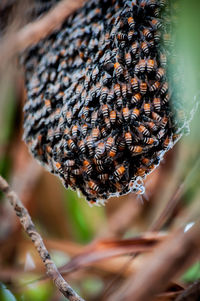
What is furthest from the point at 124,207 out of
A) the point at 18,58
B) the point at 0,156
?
the point at 18,58

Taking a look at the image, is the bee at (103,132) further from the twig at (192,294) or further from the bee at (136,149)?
the twig at (192,294)

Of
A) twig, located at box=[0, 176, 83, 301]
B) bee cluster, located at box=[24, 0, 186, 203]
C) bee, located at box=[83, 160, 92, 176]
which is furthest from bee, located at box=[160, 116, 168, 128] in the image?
twig, located at box=[0, 176, 83, 301]

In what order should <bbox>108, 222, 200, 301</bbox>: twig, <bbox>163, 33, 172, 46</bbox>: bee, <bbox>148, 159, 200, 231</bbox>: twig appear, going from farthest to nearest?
<bbox>148, 159, 200, 231</bbox>: twig, <bbox>163, 33, 172, 46</bbox>: bee, <bbox>108, 222, 200, 301</bbox>: twig

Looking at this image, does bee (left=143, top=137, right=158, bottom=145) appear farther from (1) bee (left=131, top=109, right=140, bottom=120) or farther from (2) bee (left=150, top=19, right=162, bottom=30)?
(2) bee (left=150, top=19, right=162, bottom=30)

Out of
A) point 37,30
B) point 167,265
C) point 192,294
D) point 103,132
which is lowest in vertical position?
point 192,294

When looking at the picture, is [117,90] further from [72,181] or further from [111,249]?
[111,249]

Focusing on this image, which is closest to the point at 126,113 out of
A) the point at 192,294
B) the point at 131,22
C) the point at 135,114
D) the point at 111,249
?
the point at 135,114
